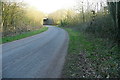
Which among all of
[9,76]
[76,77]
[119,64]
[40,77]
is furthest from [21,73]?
[119,64]

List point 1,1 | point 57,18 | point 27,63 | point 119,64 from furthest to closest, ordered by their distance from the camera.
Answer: point 57,18 → point 1,1 → point 27,63 → point 119,64

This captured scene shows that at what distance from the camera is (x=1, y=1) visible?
2408 cm

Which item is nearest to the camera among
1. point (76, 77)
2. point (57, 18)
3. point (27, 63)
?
point (76, 77)

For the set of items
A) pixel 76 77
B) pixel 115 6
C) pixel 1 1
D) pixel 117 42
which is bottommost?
pixel 76 77

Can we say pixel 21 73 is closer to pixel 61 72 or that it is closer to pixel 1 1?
pixel 61 72

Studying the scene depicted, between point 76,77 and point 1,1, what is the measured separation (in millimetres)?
21076

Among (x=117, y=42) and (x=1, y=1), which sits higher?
(x=1, y=1)

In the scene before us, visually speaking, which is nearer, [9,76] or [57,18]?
[9,76]

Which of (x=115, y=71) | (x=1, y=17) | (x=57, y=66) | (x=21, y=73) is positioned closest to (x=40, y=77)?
(x=21, y=73)

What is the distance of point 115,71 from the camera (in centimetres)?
714

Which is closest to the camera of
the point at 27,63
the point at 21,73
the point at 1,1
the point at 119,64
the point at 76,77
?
the point at 76,77

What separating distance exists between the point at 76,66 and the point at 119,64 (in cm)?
219

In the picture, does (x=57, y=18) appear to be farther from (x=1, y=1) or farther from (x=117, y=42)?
(x=117, y=42)

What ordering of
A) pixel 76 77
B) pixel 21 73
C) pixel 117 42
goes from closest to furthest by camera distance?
pixel 76 77 < pixel 21 73 < pixel 117 42
